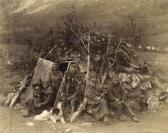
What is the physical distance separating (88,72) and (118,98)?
1056 millimetres

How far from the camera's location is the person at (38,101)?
1233cm

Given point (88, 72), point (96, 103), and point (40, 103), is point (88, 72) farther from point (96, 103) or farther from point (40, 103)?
point (40, 103)

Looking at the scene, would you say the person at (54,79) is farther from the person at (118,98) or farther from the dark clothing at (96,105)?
the person at (118,98)

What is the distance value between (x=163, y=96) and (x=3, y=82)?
500 cm

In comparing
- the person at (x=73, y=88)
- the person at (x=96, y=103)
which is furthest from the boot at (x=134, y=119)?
the person at (x=73, y=88)

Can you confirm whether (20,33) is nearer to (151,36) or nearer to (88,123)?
(151,36)

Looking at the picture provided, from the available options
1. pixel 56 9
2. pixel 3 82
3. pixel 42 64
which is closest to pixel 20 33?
pixel 56 9

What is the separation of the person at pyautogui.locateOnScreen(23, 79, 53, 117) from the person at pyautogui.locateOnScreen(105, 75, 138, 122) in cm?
161

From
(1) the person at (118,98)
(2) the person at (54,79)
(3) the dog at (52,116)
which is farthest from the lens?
(2) the person at (54,79)

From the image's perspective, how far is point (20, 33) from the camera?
17047 mm

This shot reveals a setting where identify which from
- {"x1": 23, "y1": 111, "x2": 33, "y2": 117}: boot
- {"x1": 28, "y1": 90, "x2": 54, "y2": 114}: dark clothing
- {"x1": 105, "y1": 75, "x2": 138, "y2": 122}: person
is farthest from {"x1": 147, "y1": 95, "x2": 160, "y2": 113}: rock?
{"x1": 23, "y1": 111, "x2": 33, "y2": 117}: boot

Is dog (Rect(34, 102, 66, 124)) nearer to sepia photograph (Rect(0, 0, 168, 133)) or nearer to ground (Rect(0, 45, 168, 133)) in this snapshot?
sepia photograph (Rect(0, 0, 168, 133))

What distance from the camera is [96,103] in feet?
38.6

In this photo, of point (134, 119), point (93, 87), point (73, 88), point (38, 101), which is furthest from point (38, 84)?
point (134, 119)
